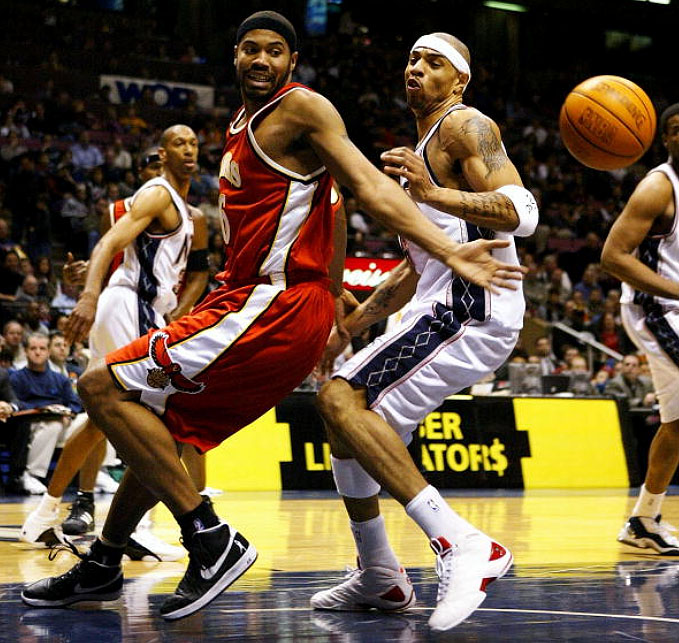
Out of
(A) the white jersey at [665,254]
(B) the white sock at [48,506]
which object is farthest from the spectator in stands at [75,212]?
(A) the white jersey at [665,254]

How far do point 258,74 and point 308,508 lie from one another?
510 cm

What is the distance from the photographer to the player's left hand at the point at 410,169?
3713 mm

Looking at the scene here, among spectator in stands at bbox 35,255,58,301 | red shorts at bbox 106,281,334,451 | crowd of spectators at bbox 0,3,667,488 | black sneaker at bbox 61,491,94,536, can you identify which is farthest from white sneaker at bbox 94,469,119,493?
red shorts at bbox 106,281,334,451

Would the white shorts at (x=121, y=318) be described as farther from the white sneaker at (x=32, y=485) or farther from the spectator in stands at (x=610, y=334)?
the spectator in stands at (x=610, y=334)

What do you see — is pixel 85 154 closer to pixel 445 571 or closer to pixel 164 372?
pixel 164 372

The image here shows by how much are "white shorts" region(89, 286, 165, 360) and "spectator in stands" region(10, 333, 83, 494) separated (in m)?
3.41

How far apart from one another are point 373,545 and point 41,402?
620cm

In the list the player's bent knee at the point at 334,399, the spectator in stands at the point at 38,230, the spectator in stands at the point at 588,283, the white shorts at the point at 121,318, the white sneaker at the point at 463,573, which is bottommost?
the spectator in stands at the point at 588,283

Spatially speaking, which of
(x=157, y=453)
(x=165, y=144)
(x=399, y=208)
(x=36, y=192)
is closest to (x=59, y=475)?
(x=165, y=144)

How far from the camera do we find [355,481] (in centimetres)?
408

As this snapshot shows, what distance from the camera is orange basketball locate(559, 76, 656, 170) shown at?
18.3 feet

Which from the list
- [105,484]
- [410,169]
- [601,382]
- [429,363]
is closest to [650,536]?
[429,363]

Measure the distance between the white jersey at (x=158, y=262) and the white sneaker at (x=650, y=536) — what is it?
2.77 metres

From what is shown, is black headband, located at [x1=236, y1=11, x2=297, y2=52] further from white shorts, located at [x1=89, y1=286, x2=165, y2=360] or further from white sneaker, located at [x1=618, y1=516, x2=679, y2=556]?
white sneaker, located at [x1=618, y1=516, x2=679, y2=556]
